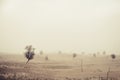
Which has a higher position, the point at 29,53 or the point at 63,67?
the point at 29,53

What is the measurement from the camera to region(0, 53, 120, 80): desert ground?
598 cm

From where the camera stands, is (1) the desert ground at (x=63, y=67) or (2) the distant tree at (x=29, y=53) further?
(2) the distant tree at (x=29, y=53)

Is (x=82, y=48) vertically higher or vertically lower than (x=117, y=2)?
lower

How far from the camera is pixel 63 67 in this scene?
6090 mm

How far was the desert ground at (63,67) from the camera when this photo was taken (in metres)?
5.98

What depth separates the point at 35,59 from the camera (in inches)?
244

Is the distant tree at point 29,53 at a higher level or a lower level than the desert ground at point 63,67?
higher

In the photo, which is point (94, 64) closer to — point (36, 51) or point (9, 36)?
point (36, 51)

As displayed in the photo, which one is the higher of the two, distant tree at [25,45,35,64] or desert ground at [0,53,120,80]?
distant tree at [25,45,35,64]

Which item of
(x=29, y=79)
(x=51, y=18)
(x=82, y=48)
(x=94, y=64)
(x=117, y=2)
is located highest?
(x=117, y=2)

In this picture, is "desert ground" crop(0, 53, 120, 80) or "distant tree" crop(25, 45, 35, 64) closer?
"desert ground" crop(0, 53, 120, 80)

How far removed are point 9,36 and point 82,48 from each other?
6.50ft

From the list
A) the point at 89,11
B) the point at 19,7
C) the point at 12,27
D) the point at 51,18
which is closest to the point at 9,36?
the point at 12,27

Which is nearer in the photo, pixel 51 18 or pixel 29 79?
pixel 29 79
